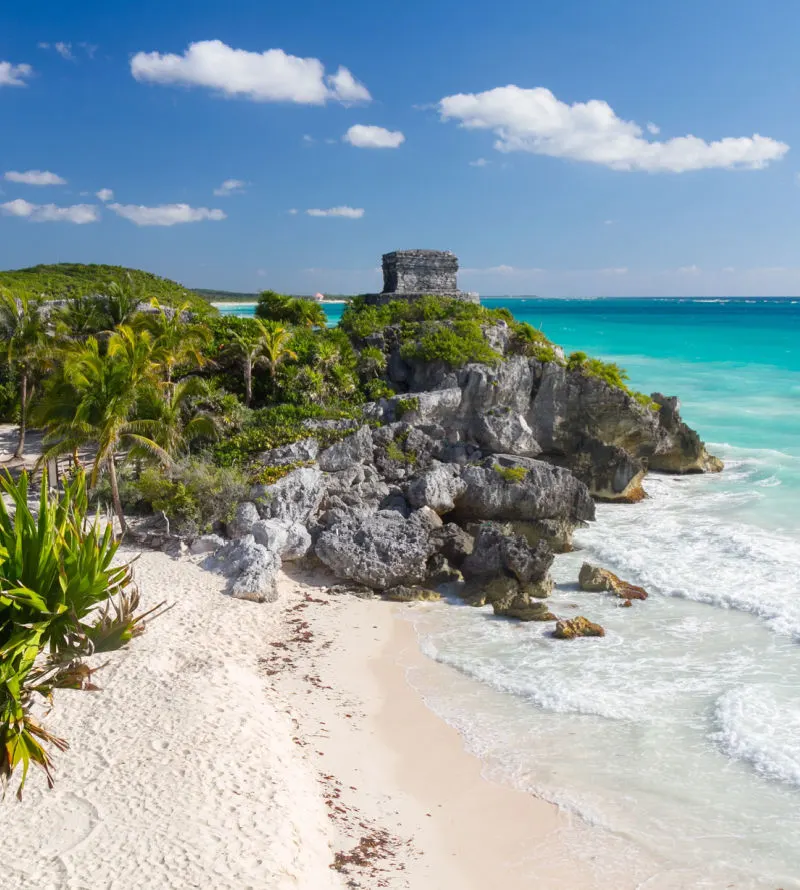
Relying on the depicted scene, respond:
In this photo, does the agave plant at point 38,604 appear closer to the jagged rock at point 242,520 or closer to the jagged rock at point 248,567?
the jagged rock at point 248,567

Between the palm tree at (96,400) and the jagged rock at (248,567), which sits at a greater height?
the palm tree at (96,400)

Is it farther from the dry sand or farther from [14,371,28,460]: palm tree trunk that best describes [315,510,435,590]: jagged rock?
[14,371,28,460]: palm tree trunk

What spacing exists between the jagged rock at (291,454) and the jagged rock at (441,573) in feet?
13.3

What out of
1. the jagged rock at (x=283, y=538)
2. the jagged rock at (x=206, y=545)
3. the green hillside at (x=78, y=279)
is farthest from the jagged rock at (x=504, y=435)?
the green hillside at (x=78, y=279)

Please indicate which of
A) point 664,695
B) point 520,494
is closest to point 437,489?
point 520,494

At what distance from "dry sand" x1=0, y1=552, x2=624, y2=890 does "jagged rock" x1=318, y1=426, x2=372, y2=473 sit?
6.30 meters

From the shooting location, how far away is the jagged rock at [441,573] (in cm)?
1378

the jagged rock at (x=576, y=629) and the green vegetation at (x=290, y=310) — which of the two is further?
the green vegetation at (x=290, y=310)

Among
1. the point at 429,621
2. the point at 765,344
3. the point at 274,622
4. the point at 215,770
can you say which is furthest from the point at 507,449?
the point at 765,344

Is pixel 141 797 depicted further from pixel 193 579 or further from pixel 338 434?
pixel 338 434

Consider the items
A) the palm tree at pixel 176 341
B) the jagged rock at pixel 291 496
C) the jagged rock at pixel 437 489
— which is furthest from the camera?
the palm tree at pixel 176 341

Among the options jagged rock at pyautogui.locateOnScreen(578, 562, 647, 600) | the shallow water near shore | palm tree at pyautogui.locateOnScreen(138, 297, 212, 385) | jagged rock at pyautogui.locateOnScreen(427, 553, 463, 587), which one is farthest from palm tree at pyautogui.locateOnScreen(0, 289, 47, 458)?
jagged rock at pyautogui.locateOnScreen(578, 562, 647, 600)

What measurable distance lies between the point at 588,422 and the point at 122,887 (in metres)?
17.6

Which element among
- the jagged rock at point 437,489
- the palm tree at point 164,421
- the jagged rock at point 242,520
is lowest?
the jagged rock at point 242,520
